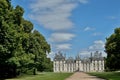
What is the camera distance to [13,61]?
155 ft

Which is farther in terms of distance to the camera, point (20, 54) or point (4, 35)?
point (20, 54)

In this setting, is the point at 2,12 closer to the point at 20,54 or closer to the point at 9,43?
the point at 9,43

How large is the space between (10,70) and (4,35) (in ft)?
62.5

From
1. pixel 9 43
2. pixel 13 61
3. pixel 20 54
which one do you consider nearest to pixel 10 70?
pixel 20 54

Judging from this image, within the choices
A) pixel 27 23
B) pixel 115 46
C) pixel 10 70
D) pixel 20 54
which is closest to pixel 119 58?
pixel 115 46

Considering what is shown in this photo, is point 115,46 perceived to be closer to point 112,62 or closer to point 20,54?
point 112,62

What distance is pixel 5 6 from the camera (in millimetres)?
44500

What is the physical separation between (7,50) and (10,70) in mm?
18487

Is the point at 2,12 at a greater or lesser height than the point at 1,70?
greater

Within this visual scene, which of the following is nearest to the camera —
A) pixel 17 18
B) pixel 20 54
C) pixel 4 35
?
pixel 4 35

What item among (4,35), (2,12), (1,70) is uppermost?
(2,12)

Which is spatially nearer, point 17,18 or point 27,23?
point 17,18

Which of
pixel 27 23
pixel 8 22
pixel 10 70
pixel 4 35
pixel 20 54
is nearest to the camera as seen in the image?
pixel 4 35

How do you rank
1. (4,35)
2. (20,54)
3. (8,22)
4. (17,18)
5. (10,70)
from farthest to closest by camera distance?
(10,70)
(17,18)
(20,54)
(8,22)
(4,35)
